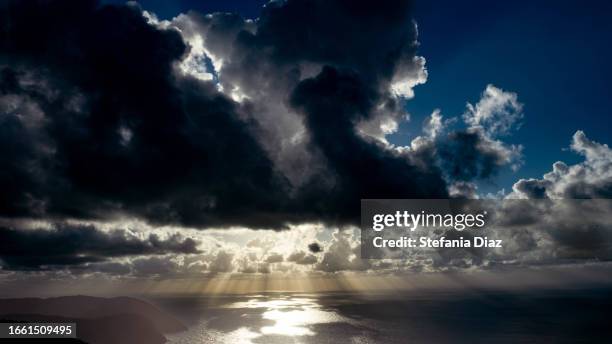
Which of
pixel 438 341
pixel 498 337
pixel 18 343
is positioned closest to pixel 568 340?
pixel 498 337

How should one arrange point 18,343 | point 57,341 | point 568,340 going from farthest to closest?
point 568,340
point 18,343
point 57,341

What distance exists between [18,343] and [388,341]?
174369 millimetres

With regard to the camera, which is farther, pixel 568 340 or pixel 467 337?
pixel 467 337

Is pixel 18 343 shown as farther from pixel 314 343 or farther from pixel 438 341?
pixel 438 341

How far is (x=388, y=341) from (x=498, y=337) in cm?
5725

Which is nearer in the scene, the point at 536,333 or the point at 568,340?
the point at 568,340

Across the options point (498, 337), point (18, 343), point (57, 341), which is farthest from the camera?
point (498, 337)

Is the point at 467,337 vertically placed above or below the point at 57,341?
below

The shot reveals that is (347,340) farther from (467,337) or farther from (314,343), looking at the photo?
(467,337)

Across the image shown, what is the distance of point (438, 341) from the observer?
182 metres

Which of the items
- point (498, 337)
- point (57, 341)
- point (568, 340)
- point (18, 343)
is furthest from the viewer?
point (498, 337)

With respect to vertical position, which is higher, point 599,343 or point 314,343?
point 599,343

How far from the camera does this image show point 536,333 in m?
198

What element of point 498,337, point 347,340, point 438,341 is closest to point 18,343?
point 347,340
